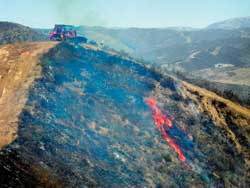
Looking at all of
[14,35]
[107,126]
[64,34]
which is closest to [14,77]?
[107,126]

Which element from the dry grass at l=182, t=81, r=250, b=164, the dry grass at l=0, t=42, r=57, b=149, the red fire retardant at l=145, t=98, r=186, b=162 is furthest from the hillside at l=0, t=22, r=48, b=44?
the red fire retardant at l=145, t=98, r=186, b=162

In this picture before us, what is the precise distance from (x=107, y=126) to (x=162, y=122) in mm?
8147

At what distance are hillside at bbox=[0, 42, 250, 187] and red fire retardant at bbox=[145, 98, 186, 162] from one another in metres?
0.16

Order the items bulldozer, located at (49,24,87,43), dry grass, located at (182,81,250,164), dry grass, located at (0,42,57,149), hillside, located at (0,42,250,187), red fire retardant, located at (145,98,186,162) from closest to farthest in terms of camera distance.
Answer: hillside, located at (0,42,250,187) → dry grass, located at (0,42,57,149) → red fire retardant, located at (145,98,186,162) → dry grass, located at (182,81,250,164) → bulldozer, located at (49,24,87,43)

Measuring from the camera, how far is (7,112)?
90.6 ft

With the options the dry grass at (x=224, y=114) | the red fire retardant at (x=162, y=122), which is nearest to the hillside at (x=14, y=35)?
the dry grass at (x=224, y=114)

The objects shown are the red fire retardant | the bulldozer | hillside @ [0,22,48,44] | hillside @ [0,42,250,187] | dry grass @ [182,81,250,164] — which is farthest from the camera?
hillside @ [0,22,48,44]

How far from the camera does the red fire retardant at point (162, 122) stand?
35731 millimetres

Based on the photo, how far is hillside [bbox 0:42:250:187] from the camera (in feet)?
78.7

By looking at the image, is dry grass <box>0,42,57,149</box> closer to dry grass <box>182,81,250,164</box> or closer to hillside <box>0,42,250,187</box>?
hillside <box>0,42,250,187</box>

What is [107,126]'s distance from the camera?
1329 inches

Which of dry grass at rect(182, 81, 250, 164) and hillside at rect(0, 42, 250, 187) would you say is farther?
dry grass at rect(182, 81, 250, 164)

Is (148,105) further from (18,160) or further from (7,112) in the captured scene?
(18,160)

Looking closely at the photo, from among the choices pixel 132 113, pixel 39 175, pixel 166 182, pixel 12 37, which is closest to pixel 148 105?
pixel 132 113
